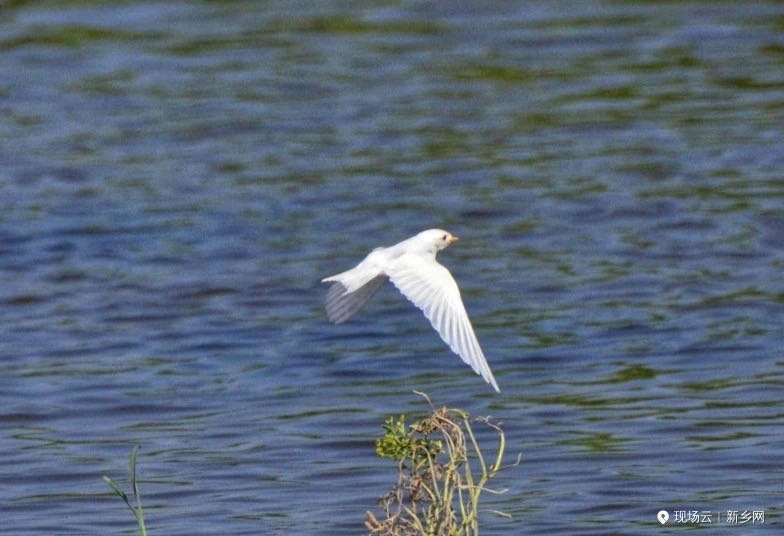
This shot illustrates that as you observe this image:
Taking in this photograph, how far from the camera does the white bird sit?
6.48 meters

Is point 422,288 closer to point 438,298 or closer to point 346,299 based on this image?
point 438,298

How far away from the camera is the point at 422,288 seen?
22.7 feet

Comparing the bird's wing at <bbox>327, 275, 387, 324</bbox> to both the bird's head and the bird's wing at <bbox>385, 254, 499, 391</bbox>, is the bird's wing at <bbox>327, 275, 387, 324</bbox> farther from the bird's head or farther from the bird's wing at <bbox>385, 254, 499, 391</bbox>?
the bird's wing at <bbox>385, 254, 499, 391</bbox>

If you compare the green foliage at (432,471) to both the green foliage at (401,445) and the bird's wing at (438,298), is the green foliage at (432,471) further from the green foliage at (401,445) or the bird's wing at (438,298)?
the bird's wing at (438,298)

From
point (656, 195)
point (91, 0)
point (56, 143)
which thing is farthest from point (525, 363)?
point (91, 0)

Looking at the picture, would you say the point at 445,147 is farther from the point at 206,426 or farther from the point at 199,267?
the point at 206,426

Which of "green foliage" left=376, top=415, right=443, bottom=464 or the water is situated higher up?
"green foliage" left=376, top=415, right=443, bottom=464

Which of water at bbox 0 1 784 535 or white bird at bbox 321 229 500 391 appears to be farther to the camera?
water at bbox 0 1 784 535

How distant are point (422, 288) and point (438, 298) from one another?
115mm

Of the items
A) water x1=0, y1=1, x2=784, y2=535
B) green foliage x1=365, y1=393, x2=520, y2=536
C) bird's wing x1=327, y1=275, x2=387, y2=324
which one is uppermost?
green foliage x1=365, y1=393, x2=520, y2=536

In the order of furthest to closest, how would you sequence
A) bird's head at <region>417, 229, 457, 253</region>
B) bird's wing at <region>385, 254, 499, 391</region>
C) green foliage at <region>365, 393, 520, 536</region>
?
bird's head at <region>417, 229, 457, 253</region> < bird's wing at <region>385, 254, 499, 391</region> < green foliage at <region>365, 393, 520, 536</region>

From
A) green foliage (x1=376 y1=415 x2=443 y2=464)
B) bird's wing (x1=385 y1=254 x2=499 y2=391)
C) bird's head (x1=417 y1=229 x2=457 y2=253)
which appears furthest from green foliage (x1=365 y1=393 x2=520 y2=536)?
bird's head (x1=417 y1=229 x2=457 y2=253)

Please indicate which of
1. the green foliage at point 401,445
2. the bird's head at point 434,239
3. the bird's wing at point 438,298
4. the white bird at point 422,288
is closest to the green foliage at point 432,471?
the green foliage at point 401,445

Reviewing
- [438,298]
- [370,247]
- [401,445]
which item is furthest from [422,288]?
[370,247]
